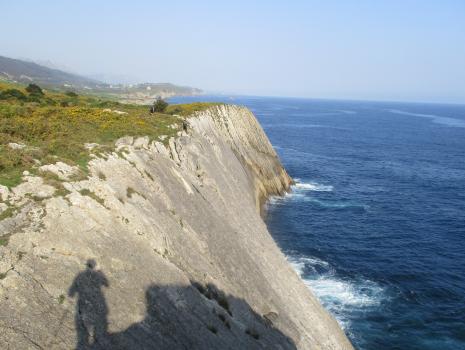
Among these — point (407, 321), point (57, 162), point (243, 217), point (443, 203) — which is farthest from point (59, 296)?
point (443, 203)

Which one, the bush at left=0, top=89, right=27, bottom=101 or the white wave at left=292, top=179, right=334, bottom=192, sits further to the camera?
the white wave at left=292, top=179, right=334, bottom=192

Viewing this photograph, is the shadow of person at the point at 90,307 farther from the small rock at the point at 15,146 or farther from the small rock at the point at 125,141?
the small rock at the point at 125,141

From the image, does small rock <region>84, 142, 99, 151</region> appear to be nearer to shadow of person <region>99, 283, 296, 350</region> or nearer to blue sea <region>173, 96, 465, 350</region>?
shadow of person <region>99, 283, 296, 350</region>

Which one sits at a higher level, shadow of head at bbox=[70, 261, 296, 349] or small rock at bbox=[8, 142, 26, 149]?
small rock at bbox=[8, 142, 26, 149]

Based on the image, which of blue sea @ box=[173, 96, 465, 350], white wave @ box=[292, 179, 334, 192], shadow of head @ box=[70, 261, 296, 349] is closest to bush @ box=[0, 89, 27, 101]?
blue sea @ box=[173, 96, 465, 350]

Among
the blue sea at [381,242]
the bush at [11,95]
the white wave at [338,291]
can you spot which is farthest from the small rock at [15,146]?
the bush at [11,95]

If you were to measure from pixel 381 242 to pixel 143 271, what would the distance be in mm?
41713

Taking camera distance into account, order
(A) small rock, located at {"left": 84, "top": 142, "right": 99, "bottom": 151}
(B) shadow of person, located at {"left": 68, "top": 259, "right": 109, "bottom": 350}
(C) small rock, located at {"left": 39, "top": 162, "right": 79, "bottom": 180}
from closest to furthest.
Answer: (B) shadow of person, located at {"left": 68, "top": 259, "right": 109, "bottom": 350} < (C) small rock, located at {"left": 39, "top": 162, "right": 79, "bottom": 180} < (A) small rock, located at {"left": 84, "top": 142, "right": 99, "bottom": 151}

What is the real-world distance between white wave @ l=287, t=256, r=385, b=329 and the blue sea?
4.1 inches

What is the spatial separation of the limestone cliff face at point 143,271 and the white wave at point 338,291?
543cm

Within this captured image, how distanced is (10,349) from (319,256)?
3913 cm

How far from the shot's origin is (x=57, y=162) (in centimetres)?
2072

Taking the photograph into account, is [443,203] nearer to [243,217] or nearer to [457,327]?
[457,327]

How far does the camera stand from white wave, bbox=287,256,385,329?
34812 mm
